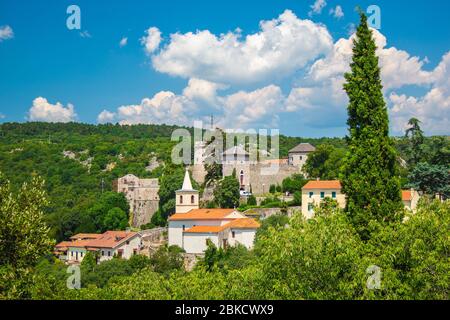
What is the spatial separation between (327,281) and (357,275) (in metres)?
0.99

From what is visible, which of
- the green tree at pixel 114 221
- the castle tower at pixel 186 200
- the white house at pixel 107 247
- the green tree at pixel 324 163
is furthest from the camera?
the green tree at pixel 114 221

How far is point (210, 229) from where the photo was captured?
51375mm

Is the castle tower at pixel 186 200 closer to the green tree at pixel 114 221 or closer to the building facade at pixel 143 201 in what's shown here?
the building facade at pixel 143 201

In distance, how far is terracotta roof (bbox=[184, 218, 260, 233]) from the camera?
50281mm

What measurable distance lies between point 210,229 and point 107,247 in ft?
41.4

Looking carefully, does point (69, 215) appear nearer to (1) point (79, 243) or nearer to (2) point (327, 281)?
(1) point (79, 243)

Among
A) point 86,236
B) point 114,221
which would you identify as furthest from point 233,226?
point 114,221

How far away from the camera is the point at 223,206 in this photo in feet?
204

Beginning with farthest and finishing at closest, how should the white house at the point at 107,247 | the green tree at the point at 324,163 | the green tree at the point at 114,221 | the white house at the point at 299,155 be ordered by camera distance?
the white house at the point at 299,155 → the green tree at the point at 114,221 → the green tree at the point at 324,163 → the white house at the point at 107,247

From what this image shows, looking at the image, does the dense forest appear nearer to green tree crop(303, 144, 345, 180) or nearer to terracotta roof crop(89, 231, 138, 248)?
green tree crop(303, 144, 345, 180)

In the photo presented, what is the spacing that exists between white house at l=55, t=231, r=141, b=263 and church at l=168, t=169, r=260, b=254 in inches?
A: 196

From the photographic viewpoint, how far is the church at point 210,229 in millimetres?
50500

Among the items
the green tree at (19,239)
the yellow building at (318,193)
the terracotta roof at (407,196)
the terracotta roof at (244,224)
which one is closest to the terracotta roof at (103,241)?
the terracotta roof at (244,224)

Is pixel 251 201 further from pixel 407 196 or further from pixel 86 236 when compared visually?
pixel 407 196
